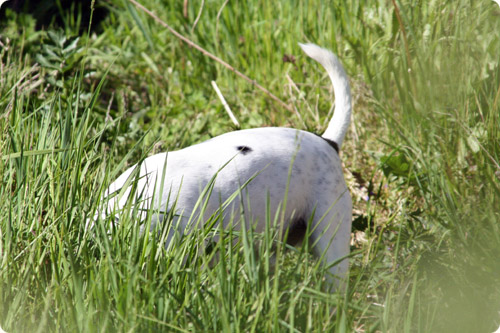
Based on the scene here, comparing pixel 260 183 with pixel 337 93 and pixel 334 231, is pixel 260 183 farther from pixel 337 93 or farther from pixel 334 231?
pixel 337 93

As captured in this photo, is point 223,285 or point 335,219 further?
point 335,219

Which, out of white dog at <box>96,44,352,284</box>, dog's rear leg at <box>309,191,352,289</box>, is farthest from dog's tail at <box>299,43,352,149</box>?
dog's rear leg at <box>309,191,352,289</box>

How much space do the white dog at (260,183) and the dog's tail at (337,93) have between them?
14cm

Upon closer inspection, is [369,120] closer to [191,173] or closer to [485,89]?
[485,89]

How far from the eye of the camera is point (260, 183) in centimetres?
205

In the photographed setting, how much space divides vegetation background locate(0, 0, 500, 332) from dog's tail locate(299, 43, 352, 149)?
0.25m

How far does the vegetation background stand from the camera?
1.48m

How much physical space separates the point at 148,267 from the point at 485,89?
1.90 metres

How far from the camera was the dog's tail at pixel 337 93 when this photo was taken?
2410 millimetres

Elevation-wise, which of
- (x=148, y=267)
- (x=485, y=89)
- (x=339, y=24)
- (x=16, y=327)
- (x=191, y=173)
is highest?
(x=339, y=24)

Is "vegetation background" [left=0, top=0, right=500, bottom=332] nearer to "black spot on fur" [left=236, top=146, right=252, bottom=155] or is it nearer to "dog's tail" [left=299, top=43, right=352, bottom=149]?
"dog's tail" [left=299, top=43, right=352, bottom=149]

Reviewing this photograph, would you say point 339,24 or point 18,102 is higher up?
point 339,24

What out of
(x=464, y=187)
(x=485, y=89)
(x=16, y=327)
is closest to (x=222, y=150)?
(x=16, y=327)

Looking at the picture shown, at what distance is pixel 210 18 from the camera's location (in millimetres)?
4688
